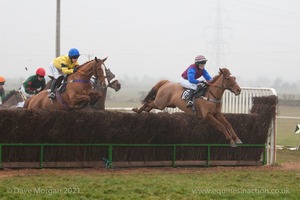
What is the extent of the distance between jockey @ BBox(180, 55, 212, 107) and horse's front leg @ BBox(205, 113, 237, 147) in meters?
0.63

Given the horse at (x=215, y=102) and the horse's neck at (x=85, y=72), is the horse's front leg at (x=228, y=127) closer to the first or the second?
the horse at (x=215, y=102)

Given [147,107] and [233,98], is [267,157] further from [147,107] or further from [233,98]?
[147,107]

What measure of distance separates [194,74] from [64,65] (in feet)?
9.34

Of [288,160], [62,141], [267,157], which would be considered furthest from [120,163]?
[288,160]

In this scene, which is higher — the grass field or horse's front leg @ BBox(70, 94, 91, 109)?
horse's front leg @ BBox(70, 94, 91, 109)

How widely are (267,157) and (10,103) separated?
24.2 ft

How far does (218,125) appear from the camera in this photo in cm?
1248

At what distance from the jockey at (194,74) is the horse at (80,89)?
1.97 meters

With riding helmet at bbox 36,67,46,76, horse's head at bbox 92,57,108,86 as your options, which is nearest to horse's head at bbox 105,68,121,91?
horse's head at bbox 92,57,108,86

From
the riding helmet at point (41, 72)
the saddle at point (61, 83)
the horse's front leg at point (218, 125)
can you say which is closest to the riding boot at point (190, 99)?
the horse's front leg at point (218, 125)

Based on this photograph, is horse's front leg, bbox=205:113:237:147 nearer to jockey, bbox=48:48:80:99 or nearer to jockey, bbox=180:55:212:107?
jockey, bbox=180:55:212:107

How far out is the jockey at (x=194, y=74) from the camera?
12984mm

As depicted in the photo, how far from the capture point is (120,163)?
12047mm

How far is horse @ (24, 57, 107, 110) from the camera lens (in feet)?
39.8
